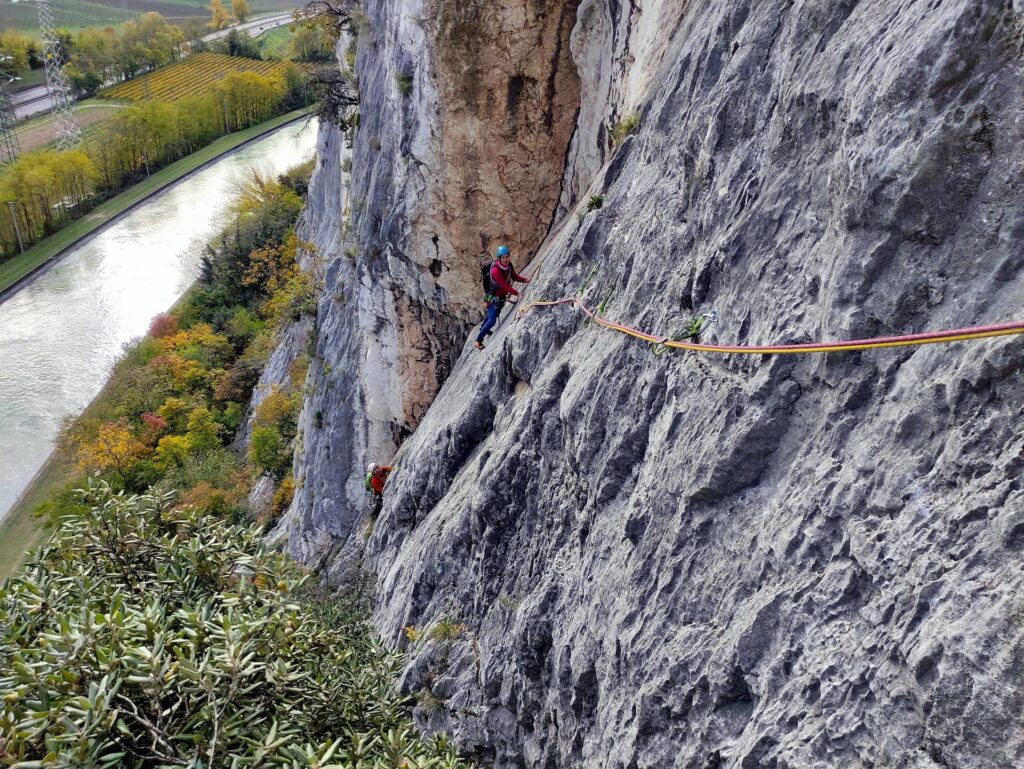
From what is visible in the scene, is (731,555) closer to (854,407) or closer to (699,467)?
(699,467)

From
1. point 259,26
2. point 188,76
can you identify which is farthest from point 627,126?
point 259,26

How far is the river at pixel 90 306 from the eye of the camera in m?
38.9

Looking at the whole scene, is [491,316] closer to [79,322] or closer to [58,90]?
[79,322]

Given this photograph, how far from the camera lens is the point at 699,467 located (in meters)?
5.35

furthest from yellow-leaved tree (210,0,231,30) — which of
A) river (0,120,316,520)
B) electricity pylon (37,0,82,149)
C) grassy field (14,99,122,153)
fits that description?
river (0,120,316,520)

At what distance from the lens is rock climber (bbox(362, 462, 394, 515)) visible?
1591 centimetres

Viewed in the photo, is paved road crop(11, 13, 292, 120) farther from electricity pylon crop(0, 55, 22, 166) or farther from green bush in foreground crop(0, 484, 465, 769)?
green bush in foreground crop(0, 484, 465, 769)

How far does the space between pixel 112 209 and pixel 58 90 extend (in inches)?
1213

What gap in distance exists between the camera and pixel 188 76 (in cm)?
9100

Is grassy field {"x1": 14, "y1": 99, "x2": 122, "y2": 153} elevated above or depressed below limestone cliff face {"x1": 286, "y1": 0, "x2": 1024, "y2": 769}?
below

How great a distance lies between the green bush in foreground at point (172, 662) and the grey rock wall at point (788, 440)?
2206 millimetres

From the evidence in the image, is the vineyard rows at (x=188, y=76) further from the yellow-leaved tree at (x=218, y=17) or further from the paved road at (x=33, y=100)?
the yellow-leaved tree at (x=218, y=17)

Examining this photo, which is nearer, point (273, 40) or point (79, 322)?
point (79, 322)

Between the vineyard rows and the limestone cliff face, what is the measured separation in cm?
8491
